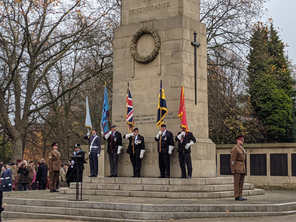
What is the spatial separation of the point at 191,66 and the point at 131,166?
4.16 meters

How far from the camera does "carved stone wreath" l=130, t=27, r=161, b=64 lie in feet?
51.0

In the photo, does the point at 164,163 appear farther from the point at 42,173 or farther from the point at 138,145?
the point at 42,173

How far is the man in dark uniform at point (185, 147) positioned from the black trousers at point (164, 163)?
49cm

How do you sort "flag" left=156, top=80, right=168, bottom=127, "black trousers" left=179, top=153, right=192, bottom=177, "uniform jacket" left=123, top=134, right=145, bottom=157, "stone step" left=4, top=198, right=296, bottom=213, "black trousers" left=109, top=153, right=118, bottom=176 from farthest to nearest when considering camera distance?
1. "black trousers" left=109, top=153, right=118, bottom=176
2. "uniform jacket" left=123, top=134, right=145, bottom=157
3. "flag" left=156, top=80, right=168, bottom=127
4. "black trousers" left=179, top=153, right=192, bottom=177
5. "stone step" left=4, top=198, right=296, bottom=213

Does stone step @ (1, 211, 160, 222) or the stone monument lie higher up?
the stone monument

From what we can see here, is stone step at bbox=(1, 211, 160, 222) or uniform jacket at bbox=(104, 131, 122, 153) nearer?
stone step at bbox=(1, 211, 160, 222)

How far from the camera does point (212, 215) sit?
10.2 m

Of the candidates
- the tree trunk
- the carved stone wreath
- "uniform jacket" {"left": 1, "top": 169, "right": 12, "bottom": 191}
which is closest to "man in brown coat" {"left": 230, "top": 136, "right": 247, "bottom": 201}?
the carved stone wreath

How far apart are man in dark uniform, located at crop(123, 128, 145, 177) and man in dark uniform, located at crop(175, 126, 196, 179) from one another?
1.36m

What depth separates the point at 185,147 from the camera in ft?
45.2

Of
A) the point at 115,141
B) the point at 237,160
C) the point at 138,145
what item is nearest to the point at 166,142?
the point at 138,145

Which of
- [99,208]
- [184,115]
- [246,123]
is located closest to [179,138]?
[184,115]

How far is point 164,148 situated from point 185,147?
76 cm

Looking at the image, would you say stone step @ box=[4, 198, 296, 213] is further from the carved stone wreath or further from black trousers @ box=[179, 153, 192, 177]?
the carved stone wreath
